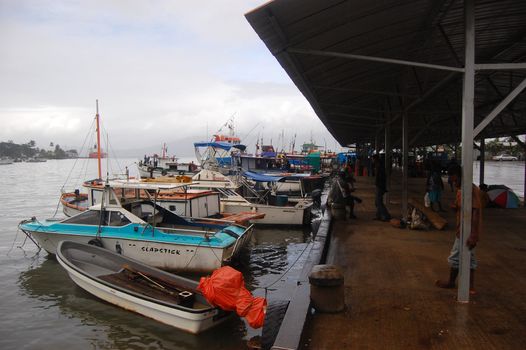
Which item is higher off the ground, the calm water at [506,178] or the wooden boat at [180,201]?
the wooden boat at [180,201]

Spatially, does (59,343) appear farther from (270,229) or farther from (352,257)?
(270,229)

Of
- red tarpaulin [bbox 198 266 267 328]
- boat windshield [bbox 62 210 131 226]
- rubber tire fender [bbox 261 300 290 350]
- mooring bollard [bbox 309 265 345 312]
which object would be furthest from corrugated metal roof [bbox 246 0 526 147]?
boat windshield [bbox 62 210 131 226]

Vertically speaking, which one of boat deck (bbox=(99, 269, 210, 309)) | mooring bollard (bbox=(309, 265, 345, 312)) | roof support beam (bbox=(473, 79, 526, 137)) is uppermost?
roof support beam (bbox=(473, 79, 526, 137))

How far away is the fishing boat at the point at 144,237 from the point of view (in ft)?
37.8

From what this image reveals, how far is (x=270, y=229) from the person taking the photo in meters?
19.8

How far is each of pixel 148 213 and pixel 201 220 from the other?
1.67 metres

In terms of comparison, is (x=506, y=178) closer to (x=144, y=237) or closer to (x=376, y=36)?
(x=144, y=237)

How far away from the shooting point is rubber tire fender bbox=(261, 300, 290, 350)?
19.4 feet

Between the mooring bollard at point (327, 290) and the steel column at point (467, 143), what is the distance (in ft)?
5.07

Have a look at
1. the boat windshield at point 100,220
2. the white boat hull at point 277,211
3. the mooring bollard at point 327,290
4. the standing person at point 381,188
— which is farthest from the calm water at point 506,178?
the mooring bollard at point 327,290

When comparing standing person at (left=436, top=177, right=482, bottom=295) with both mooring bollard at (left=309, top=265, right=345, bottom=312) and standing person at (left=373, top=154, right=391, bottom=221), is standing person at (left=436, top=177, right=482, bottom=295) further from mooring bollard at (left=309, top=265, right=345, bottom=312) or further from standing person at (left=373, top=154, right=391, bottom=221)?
standing person at (left=373, top=154, right=391, bottom=221)

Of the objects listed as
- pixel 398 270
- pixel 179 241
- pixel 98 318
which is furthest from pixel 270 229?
pixel 398 270

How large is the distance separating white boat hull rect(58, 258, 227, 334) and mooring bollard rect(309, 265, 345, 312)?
2840 millimetres

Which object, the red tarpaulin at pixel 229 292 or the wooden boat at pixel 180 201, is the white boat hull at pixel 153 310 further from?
the wooden boat at pixel 180 201
